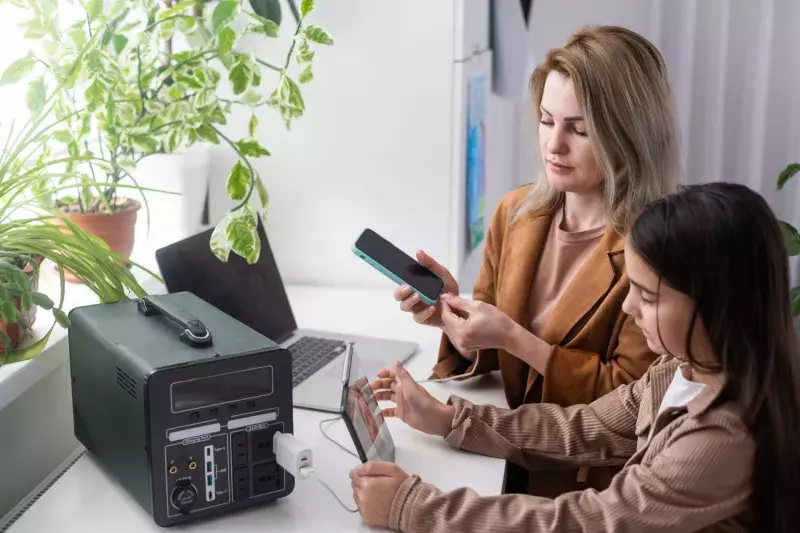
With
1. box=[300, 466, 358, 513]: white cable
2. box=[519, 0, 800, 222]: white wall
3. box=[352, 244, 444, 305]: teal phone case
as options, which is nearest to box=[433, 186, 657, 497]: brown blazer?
box=[352, 244, 444, 305]: teal phone case

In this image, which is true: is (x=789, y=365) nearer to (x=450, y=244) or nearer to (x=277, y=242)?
(x=450, y=244)

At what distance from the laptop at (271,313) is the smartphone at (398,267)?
0.17m

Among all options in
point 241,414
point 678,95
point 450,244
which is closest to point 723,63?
point 678,95

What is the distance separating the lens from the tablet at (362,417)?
1.14 meters

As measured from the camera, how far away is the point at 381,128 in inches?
80.4

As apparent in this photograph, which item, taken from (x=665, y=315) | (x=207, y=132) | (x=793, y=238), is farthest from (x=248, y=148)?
(x=793, y=238)

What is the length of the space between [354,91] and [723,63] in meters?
1.03

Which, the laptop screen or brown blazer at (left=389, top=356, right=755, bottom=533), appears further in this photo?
the laptop screen

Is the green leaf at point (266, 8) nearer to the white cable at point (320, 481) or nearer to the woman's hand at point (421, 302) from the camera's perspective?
the woman's hand at point (421, 302)

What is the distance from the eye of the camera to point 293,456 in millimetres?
1128

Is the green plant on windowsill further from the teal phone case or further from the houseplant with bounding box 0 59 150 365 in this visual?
the houseplant with bounding box 0 59 150 365

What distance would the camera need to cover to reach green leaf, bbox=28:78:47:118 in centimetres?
137

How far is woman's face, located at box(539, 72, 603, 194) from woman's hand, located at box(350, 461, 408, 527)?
23.7 inches

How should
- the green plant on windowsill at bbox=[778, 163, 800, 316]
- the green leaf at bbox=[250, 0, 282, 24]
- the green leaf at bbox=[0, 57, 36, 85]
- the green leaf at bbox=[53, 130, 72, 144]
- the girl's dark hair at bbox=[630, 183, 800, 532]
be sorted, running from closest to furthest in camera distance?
the girl's dark hair at bbox=[630, 183, 800, 532] < the green leaf at bbox=[0, 57, 36, 85] < the green leaf at bbox=[53, 130, 72, 144] < the green leaf at bbox=[250, 0, 282, 24] < the green plant on windowsill at bbox=[778, 163, 800, 316]
